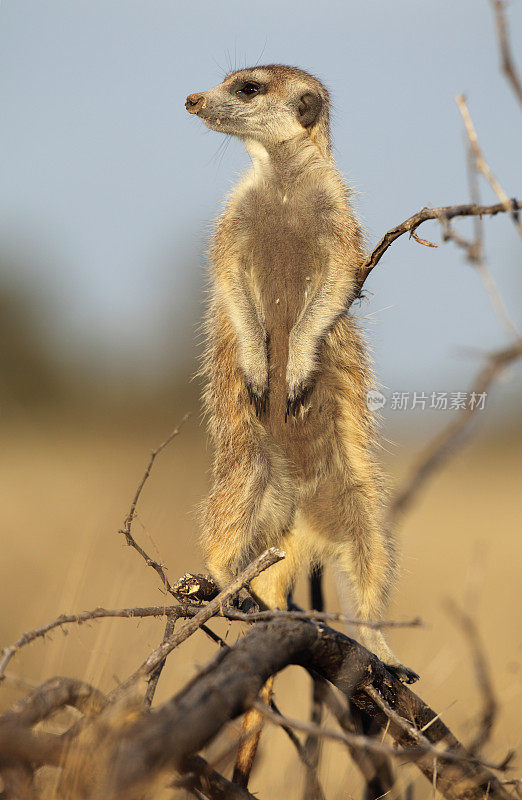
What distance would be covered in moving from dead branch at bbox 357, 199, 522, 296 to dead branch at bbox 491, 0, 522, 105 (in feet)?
0.70

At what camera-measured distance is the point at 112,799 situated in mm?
947

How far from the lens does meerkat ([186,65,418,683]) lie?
315 cm

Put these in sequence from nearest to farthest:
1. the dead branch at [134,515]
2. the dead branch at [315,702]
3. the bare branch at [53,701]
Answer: the bare branch at [53,701], the dead branch at [134,515], the dead branch at [315,702]

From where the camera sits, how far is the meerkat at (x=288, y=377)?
10.3 ft

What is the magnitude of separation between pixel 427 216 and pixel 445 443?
52.0 inches

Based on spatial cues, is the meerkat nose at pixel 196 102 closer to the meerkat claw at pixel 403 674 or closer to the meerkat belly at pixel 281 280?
the meerkat belly at pixel 281 280

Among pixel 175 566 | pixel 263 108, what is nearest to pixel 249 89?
pixel 263 108

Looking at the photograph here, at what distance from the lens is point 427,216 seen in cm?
201

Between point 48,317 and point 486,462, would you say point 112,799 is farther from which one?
point 48,317

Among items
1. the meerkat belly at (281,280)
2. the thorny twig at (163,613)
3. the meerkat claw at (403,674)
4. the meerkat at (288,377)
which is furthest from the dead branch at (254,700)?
the meerkat belly at (281,280)

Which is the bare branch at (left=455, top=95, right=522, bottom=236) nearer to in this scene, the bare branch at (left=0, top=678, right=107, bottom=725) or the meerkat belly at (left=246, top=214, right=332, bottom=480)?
the bare branch at (left=0, top=678, right=107, bottom=725)

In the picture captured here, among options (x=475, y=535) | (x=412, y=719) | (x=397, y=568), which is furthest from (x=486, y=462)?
(x=412, y=719)

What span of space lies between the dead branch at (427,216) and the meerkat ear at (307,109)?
3.35ft

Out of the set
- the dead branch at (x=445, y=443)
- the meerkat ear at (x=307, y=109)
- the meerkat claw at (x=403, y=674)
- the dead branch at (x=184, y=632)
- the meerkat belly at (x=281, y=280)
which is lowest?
the meerkat claw at (x=403, y=674)
